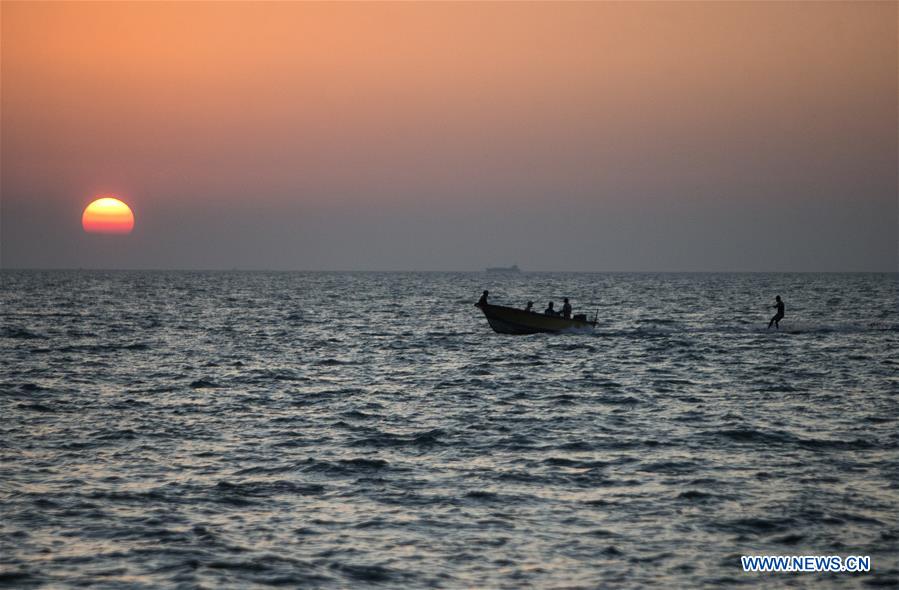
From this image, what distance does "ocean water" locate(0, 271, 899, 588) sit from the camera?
42.3ft

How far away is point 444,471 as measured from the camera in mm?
18188

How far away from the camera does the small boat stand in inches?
2019

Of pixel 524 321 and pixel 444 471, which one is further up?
pixel 524 321

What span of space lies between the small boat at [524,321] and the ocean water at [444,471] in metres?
11.4

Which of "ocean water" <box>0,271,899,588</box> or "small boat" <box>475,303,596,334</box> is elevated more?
"small boat" <box>475,303,596,334</box>

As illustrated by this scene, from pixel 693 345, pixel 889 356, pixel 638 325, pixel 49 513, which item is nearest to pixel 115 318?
pixel 638 325

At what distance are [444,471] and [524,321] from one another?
33.6 metres

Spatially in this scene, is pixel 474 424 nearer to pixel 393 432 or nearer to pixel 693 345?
pixel 393 432

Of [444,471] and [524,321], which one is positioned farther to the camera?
[524,321]

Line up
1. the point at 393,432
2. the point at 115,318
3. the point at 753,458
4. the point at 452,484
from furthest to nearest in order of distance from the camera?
the point at 115,318
the point at 393,432
the point at 753,458
the point at 452,484

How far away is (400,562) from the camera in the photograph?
42.4 feet

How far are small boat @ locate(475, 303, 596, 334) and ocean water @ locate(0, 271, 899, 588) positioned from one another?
A: 37.5 feet

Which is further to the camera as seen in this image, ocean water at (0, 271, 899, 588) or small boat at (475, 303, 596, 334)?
small boat at (475, 303, 596, 334)

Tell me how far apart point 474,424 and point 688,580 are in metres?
11.8
